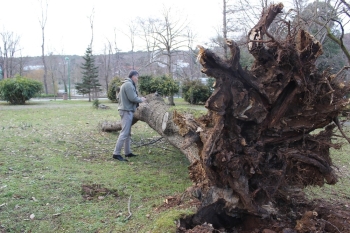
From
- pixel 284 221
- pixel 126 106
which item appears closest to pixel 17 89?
pixel 126 106

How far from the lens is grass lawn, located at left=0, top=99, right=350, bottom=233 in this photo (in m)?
3.68

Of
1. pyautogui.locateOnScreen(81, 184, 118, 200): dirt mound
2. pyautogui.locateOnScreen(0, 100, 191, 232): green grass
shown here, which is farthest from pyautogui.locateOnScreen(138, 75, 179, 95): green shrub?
pyautogui.locateOnScreen(81, 184, 118, 200): dirt mound

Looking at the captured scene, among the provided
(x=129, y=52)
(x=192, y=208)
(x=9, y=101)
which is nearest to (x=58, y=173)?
(x=192, y=208)

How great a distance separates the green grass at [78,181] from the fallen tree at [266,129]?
2.93 feet

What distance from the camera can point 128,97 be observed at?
21.5ft

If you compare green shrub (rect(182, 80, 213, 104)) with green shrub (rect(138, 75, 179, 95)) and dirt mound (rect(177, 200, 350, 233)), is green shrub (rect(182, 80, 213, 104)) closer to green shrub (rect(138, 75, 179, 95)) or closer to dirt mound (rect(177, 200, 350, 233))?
green shrub (rect(138, 75, 179, 95))

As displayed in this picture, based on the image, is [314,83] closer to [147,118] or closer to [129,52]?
[147,118]

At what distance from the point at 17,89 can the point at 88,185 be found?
1806cm

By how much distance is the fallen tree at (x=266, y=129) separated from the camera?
3.18 meters

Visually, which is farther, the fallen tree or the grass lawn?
the grass lawn

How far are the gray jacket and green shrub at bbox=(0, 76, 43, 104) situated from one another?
16.3 m

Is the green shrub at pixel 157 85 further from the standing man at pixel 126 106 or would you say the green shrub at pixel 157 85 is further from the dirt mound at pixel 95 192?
the dirt mound at pixel 95 192

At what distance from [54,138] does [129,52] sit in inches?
1586

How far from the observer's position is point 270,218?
336 centimetres
